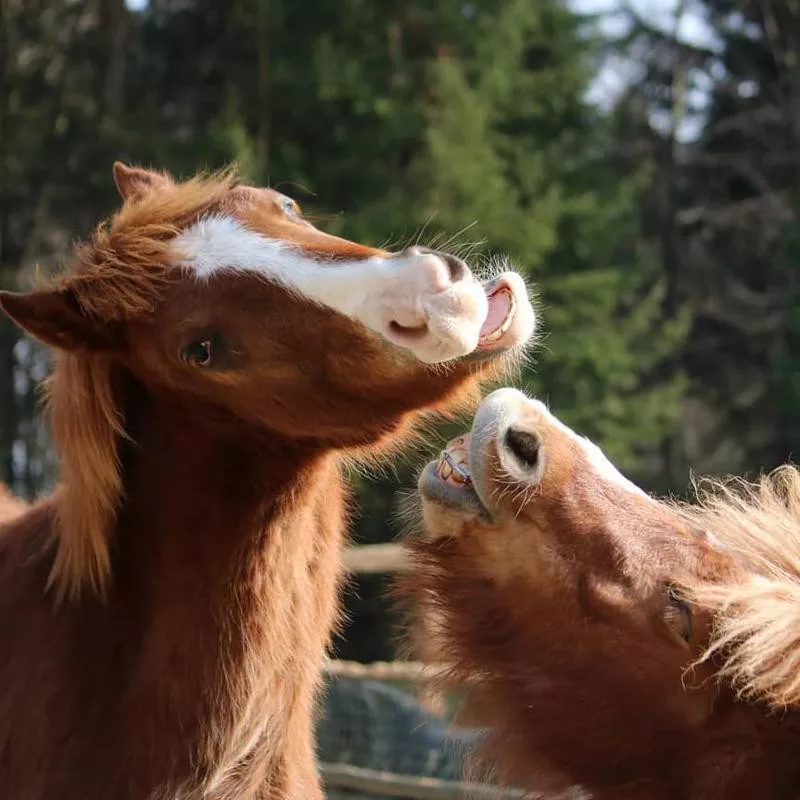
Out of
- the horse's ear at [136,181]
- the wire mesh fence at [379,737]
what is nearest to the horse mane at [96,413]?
the horse's ear at [136,181]

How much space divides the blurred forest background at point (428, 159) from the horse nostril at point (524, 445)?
6.77 meters

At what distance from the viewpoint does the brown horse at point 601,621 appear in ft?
5.86

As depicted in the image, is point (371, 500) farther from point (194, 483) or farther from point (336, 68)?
point (194, 483)

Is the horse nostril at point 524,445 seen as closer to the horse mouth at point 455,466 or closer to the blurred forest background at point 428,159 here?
the horse mouth at point 455,466

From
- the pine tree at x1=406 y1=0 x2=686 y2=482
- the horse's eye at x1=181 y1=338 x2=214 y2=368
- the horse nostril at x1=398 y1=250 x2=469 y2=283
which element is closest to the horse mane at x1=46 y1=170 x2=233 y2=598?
the horse's eye at x1=181 y1=338 x2=214 y2=368

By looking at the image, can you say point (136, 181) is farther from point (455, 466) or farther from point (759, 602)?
point (759, 602)

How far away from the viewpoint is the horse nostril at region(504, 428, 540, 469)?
6.40 feet

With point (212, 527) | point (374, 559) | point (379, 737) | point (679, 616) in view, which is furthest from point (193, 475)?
point (379, 737)

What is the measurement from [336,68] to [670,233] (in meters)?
8.80

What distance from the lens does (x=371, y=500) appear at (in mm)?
10195

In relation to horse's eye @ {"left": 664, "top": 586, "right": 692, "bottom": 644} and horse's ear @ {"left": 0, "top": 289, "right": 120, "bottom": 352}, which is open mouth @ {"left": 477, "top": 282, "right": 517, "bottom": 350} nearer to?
horse's eye @ {"left": 664, "top": 586, "right": 692, "bottom": 644}

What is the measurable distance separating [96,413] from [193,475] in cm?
26

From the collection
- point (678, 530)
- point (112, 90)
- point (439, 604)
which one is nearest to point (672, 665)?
point (678, 530)

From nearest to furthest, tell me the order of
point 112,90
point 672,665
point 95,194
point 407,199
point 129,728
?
point 672,665, point 129,728, point 407,199, point 95,194, point 112,90
